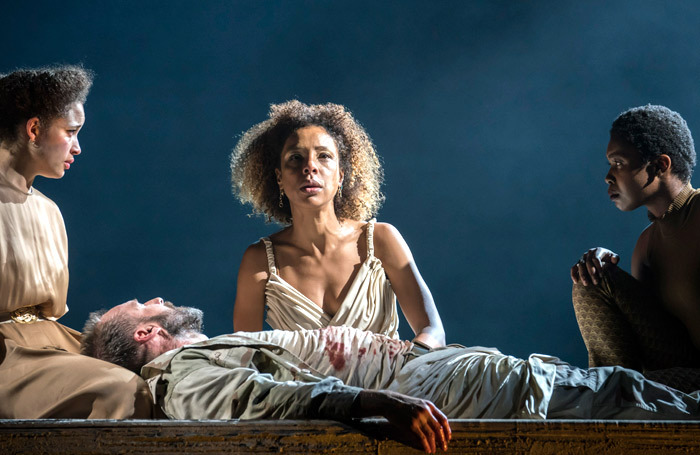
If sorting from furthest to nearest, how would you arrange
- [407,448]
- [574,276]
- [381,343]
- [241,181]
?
[241,181]
[574,276]
[381,343]
[407,448]

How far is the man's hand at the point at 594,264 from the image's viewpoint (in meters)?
2.62

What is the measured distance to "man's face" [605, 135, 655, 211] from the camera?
2668mm

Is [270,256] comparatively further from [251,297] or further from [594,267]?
[594,267]

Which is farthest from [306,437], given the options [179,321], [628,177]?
[628,177]

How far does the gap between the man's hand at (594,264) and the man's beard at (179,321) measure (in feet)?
4.52

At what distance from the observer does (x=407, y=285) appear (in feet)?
10.0

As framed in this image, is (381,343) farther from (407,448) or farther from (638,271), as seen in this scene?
(638,271)

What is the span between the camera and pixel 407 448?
1.61 meters

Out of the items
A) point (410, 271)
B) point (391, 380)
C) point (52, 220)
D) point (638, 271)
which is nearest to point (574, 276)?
point (638, 271)

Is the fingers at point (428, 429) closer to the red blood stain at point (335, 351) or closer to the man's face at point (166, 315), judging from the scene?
the red blood stain at point (335, 351)

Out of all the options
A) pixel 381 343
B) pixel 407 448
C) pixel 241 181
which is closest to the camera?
pixel 407 448

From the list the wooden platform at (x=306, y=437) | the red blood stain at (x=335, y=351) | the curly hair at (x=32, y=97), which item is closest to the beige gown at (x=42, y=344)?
the curly hair at (x=32, y=97)

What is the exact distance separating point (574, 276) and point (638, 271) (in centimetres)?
28

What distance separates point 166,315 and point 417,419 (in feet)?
4.31
